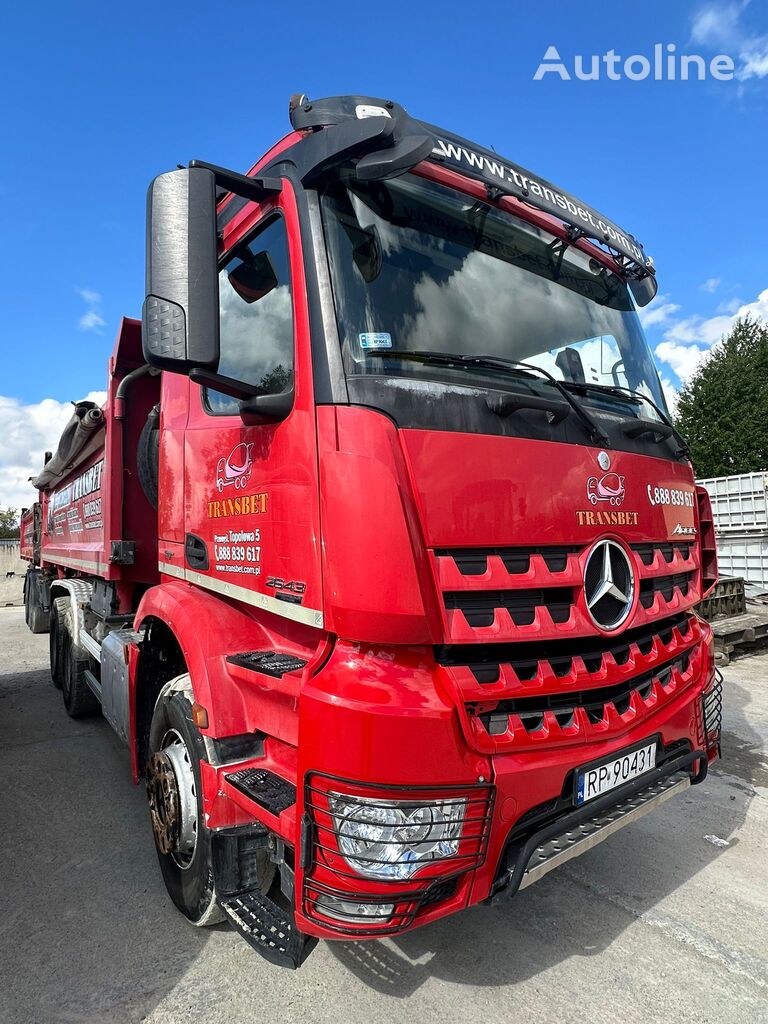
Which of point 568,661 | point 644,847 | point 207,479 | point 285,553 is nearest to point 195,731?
point 285,553

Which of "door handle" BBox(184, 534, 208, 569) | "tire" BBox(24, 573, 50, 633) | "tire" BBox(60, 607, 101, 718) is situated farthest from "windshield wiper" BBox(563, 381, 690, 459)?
"tire" BBox(24, 573, 50, 633)

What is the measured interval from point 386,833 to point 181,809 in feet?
3.73

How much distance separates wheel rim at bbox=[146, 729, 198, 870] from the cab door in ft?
2.31

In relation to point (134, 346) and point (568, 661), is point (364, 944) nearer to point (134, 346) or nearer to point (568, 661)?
point (568, 661)

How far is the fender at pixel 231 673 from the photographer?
2.10 m

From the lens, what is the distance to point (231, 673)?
2303 mm

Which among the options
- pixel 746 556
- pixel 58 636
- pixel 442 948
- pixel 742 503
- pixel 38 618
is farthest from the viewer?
pixel 742 503

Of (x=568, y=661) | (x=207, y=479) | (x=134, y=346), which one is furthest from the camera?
(x=134, y=346)

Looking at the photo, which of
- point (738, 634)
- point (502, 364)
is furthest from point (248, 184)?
point (738, 634)

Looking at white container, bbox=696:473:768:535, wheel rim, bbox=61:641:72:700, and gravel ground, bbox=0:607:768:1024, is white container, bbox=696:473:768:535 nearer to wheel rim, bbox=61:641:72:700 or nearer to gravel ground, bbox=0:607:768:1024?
gravel ground, bbox=0:607:768:1024

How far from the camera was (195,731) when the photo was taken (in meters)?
2.38

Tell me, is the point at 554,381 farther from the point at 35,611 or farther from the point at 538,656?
the point at 35,611

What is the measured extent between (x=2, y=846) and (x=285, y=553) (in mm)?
2716

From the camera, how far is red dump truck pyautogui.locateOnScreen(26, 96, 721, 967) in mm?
1750
